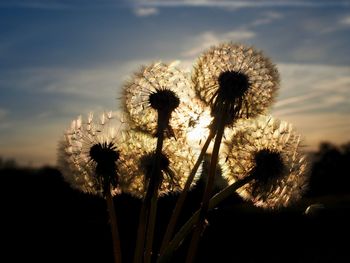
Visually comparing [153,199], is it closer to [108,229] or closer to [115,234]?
[115,234]

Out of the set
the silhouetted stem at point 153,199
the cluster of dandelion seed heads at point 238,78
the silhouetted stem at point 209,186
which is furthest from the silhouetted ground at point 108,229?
the silhouetted stem at point 209,186

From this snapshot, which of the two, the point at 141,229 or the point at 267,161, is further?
the point at 267,161

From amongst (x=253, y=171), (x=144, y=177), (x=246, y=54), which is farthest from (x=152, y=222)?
(x=246, y=54)

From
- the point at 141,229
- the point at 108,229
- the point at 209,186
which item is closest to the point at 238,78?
the point at 209,186

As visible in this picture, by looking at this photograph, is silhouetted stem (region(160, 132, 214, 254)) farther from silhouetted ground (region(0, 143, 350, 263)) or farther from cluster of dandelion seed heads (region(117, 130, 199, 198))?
silhouetted ground (region(0, 143, 350, 263))

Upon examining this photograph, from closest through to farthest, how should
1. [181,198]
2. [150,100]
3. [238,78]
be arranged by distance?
1. [181,198]
2. [238,78]
3. [150,100]

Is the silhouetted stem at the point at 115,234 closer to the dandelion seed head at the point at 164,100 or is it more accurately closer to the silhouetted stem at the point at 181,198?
the silhouetted stem at the point at 181,198

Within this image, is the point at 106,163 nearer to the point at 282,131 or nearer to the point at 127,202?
the point at 282,131
